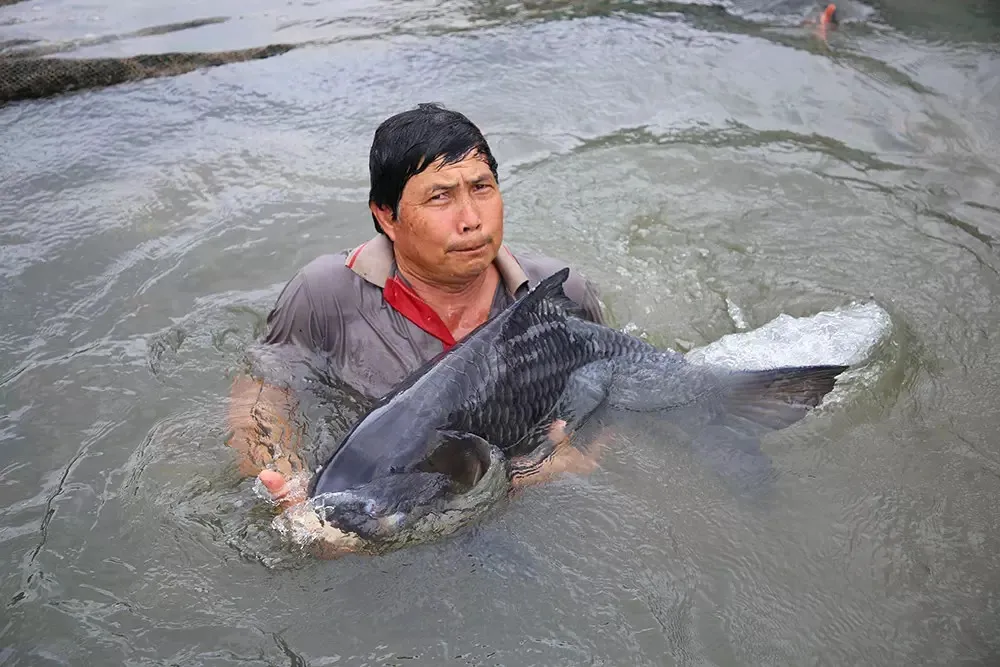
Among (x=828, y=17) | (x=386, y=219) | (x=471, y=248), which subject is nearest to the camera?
(x=471, y=248)

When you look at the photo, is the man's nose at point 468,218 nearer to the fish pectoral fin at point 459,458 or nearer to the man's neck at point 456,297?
the man's neck at point 456,297

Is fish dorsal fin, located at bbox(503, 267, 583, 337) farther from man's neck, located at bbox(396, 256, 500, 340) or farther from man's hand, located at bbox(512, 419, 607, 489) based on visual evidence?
man's hand, located at bbox(512, 419, 607, 489)

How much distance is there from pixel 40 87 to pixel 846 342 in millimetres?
5430

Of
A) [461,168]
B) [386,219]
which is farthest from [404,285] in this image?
[461,168]

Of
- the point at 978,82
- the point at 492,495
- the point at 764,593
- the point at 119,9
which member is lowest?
the point at 764,593

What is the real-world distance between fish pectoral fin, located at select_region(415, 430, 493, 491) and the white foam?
1579 mm

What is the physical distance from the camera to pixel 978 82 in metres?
6.28

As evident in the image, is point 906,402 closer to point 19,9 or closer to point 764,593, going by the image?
point 764,593

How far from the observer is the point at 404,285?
9.88 ft

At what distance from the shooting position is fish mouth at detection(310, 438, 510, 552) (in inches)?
95.1

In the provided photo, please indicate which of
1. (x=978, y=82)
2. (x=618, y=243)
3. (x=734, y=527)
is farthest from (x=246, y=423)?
(x=978, y=82)

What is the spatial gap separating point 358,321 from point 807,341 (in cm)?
223

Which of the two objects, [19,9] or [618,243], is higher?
[19,9]

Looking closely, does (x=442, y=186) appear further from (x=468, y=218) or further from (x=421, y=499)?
(x=421, y=499)
